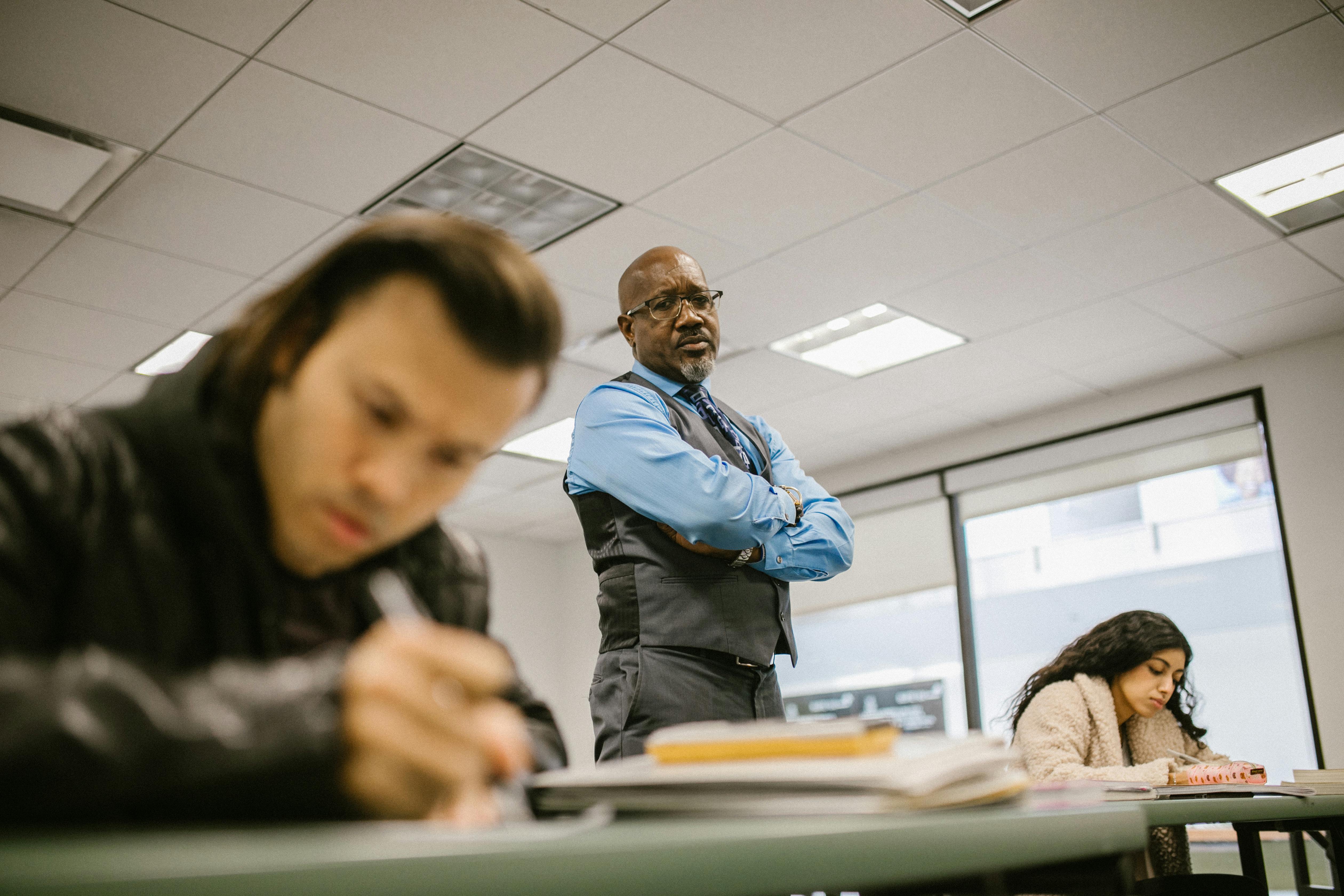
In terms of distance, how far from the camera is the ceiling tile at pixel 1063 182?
3010mm

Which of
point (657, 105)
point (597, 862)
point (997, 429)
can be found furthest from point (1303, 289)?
point (597, 862)

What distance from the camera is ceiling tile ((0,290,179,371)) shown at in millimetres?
3691

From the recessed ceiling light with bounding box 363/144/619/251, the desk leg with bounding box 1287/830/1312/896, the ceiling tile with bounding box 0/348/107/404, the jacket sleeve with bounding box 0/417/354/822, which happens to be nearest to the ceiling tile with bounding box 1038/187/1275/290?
the recessed ceiling light with bounding box 363/144/619/251

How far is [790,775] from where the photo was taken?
0.59m

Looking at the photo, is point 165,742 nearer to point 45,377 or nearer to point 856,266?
point 856,266

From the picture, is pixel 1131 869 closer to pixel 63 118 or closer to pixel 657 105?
pixel 657 105

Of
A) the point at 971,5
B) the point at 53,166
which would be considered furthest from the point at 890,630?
the point at 53,166

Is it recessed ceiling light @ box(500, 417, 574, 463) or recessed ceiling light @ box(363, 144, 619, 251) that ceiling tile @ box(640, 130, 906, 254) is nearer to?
recessed ceiling light @ box(363, 144, 619, 251)

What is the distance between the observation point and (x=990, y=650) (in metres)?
5.50

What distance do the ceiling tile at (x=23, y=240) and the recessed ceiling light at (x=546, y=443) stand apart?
2294 millimetres

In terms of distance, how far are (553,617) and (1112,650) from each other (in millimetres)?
5171

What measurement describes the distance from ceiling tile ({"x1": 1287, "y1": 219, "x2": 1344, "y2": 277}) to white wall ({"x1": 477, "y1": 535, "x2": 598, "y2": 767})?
4624mm

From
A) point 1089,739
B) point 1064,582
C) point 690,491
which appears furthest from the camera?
point 1064,582

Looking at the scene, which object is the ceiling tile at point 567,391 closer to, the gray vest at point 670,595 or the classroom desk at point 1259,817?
the gray vest at point 670,595
